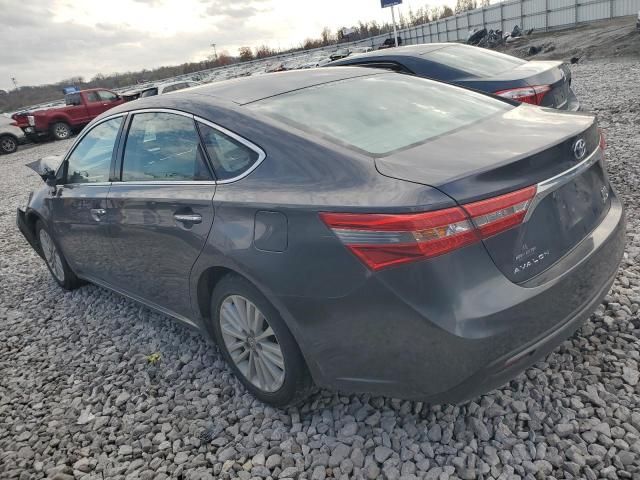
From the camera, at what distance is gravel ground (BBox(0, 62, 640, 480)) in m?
2.15

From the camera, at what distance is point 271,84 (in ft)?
9.62

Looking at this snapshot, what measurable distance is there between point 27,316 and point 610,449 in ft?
14.6

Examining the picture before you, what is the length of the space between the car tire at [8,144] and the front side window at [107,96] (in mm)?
3838

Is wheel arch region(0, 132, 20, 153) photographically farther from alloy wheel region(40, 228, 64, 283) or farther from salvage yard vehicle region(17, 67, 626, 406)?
salvage yard vehicle region(17, 67, 626, 406)

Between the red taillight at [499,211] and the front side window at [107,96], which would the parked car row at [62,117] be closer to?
the front side window at [107,96]

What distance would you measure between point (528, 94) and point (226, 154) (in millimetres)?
3432

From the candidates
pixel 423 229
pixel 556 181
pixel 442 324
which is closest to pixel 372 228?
pixel 423 229

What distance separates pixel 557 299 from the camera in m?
2.02

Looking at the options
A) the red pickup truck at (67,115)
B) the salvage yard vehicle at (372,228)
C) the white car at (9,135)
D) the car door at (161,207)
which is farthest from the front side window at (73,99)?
the salvage yard vehicle at (372,228)

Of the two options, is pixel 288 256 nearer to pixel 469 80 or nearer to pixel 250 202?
pixel 250 202

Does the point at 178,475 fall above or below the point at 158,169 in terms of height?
below

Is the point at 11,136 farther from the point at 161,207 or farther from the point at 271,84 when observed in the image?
the point at 271,84

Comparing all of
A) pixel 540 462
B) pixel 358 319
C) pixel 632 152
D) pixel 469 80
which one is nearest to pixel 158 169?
pixel 358 319

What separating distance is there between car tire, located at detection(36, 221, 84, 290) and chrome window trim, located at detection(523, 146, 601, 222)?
400 centimetres
